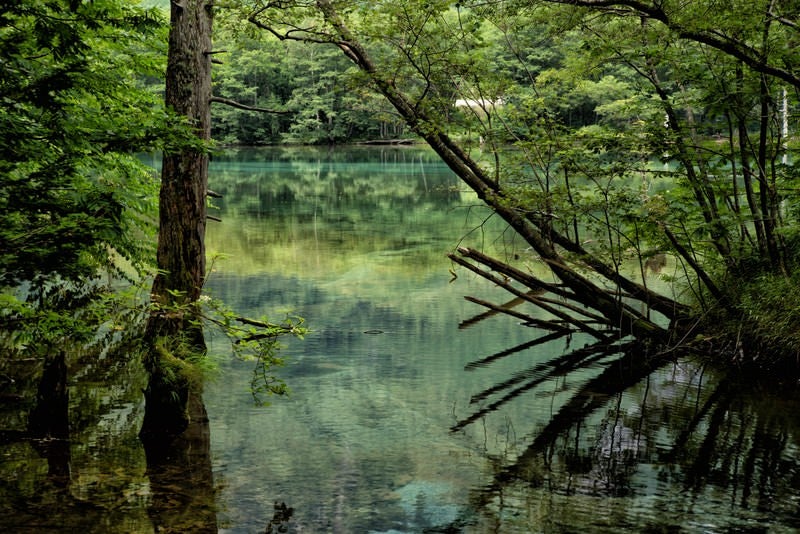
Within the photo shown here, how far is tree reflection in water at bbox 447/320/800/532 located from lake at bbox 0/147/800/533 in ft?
0.09

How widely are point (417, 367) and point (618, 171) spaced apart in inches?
150

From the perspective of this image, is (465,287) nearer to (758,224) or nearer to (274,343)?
(758,224)

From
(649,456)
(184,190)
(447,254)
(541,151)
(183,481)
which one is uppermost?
(541,151)

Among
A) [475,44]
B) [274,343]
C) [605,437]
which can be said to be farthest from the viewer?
[475,44]

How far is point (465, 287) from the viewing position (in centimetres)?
1688

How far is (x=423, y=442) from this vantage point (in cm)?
Result: 823

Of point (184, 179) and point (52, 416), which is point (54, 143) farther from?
point (52, 416)

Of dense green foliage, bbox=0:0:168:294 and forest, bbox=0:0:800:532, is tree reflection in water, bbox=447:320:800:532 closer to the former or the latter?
forest, bbox=0:0:800:532

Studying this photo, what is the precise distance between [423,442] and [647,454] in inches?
87.9

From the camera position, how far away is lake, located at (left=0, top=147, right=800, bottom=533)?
639 cm

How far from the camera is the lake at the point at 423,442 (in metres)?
6.39

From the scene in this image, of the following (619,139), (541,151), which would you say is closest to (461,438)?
(619,139)

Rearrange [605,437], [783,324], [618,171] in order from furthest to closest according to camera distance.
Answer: [618,171] < [783,324] < [605,437]

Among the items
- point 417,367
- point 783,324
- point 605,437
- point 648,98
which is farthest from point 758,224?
point 417,367
